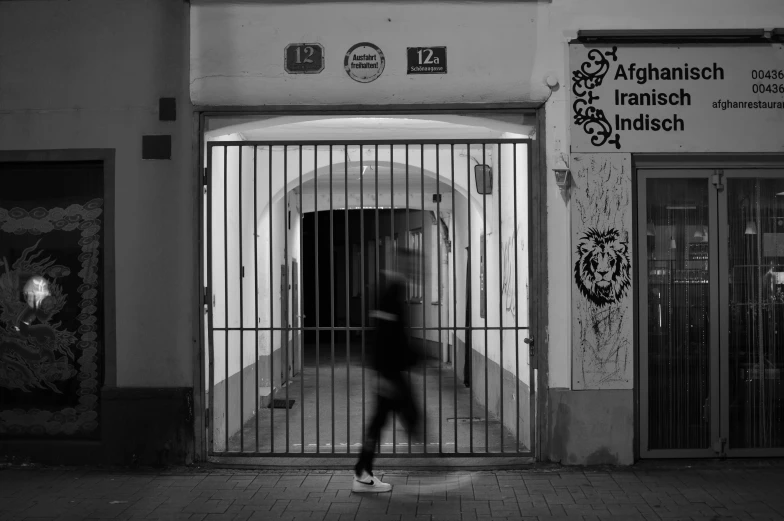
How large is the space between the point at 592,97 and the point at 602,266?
1.42m

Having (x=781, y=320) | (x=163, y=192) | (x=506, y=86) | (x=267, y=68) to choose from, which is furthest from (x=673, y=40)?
(x=163, y=192)

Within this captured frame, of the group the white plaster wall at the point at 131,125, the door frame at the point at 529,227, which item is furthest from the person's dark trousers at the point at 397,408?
the white plaster wall at the point at 131,125

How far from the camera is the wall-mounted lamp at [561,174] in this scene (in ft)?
23.0

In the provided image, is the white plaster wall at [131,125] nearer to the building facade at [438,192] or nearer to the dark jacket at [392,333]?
the building facade at [438,192]

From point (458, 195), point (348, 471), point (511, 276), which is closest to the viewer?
point (348, 471)

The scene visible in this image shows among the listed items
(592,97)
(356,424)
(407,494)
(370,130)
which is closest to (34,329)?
(407,494)

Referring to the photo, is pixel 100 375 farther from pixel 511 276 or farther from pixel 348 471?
pixel 511 276

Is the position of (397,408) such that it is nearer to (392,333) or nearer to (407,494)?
(392,333)

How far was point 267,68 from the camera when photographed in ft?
23.7

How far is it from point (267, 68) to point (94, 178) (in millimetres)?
1796

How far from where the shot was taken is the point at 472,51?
7.21 m

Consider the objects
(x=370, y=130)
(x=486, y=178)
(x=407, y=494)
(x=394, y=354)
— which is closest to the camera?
(x=394, y=354)

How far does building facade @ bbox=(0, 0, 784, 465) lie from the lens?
7.14 metres

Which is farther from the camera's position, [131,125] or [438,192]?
[131,125]
